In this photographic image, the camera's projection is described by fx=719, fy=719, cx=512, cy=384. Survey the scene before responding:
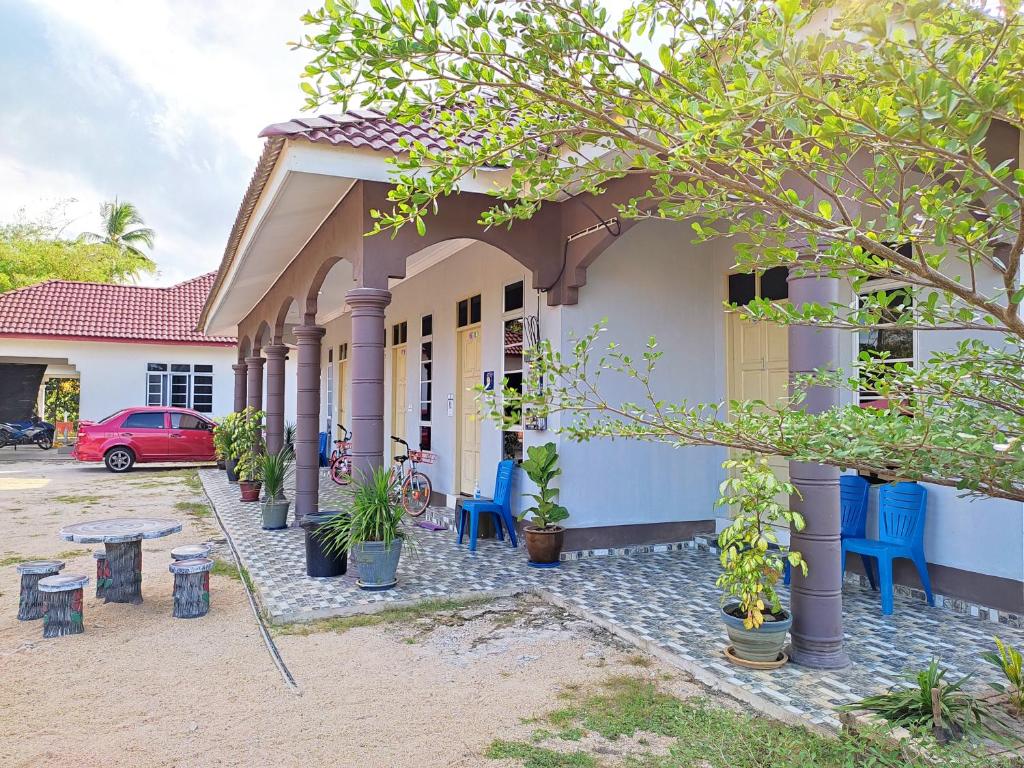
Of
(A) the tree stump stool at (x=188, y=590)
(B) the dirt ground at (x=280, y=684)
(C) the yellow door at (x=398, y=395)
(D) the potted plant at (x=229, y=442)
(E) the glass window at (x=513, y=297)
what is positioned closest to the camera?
(B) the dirt ground at (x=280, y=684)

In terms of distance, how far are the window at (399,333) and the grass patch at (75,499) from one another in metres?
5.04

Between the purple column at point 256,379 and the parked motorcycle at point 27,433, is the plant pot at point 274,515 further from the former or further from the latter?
the parked motorcycle at point 27,433

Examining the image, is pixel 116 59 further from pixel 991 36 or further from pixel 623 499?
pixel 991 36

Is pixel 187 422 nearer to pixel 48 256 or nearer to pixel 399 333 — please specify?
pixel 399 333

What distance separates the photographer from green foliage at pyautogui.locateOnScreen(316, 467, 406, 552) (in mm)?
5250

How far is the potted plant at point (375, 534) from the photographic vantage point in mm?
5242

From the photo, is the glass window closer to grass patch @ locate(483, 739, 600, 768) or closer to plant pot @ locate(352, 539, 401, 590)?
plant pot @ locate(352, 539, 401, 590)

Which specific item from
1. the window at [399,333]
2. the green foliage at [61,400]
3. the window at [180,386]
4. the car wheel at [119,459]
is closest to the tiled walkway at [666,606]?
the window at [399,333]

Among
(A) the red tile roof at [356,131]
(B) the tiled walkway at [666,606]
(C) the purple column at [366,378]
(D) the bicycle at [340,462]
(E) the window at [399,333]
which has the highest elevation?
(A) the red tile roof at [356,131]

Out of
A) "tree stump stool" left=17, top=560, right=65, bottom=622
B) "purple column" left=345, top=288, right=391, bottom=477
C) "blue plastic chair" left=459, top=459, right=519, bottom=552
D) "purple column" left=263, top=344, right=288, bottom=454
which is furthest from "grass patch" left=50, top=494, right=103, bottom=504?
"purple column" left=345, top=288, right=391, bottom=477

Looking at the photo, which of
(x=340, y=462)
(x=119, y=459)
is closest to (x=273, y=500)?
(x=340, y=462)

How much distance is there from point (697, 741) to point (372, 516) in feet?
9.71

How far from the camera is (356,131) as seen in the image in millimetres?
5348

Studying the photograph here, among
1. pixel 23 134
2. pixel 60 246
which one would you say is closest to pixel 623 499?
pixel 60 246
